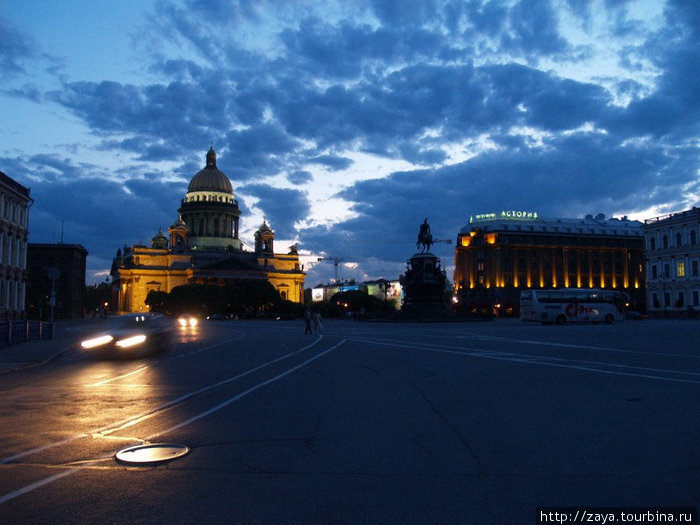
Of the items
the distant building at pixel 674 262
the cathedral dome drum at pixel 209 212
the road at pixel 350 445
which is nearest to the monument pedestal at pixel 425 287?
the distant building at pixel 674 262

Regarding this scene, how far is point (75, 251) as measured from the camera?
112688mm

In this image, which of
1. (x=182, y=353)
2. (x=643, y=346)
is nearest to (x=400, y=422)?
(x=182, y=353)

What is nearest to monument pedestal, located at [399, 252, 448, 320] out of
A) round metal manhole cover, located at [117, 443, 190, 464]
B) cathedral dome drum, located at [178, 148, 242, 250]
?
round metal manhole cover, located at [117, 443, 190, 464]

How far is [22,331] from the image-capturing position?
29.2m

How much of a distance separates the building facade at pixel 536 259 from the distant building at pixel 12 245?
72.7 metres

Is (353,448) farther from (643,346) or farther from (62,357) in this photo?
(643,346)

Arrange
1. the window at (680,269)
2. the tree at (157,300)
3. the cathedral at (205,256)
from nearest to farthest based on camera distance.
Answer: the window at (680,269), the tree at (157,300), the cathedral at (205,256)

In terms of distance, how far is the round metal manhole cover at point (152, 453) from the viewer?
6684 millimetres

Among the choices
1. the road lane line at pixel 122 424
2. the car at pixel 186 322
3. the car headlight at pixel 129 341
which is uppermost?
the car headlight at pixel 129 341

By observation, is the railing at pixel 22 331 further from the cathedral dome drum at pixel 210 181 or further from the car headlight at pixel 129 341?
the cathedral dome drum at pixel 210 181

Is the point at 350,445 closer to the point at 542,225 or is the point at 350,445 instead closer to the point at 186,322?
the point at 186,322

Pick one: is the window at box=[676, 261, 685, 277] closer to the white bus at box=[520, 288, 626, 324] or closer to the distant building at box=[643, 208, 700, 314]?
the distant building at box=[643, 208, 700, 314]

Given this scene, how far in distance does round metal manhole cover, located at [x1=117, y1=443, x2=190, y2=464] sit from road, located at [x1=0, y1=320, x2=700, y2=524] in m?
0.13

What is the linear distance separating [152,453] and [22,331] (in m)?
25.7
